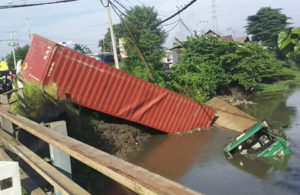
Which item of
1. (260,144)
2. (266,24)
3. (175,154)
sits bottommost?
(175,154)

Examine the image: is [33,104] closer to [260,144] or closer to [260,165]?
[260,165]

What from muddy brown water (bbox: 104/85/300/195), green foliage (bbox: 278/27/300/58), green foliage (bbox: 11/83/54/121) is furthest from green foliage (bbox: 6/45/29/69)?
green foliage (bbox: 278/27/300/58)

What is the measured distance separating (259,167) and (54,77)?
812 cm

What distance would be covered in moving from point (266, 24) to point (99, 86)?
52516 mm

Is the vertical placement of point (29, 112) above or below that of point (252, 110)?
above

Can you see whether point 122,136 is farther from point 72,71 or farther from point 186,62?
point 186,62

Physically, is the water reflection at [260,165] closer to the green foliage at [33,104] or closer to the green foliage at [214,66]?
the green foliage at [33,104]

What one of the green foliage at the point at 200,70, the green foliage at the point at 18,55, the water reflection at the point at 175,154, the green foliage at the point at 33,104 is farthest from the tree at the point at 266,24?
the green foliage at the point at 33,104

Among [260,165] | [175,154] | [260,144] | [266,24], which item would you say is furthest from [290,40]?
[266,24]

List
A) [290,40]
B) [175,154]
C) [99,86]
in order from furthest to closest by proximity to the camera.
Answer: [175,154], [99,86], [290,40]

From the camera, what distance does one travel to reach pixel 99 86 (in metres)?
11.4

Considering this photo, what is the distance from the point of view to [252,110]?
22.0 metres

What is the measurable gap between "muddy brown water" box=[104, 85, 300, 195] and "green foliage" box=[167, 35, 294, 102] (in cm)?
654

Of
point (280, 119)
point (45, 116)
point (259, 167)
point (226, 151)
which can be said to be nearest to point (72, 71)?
point (45, 116)
